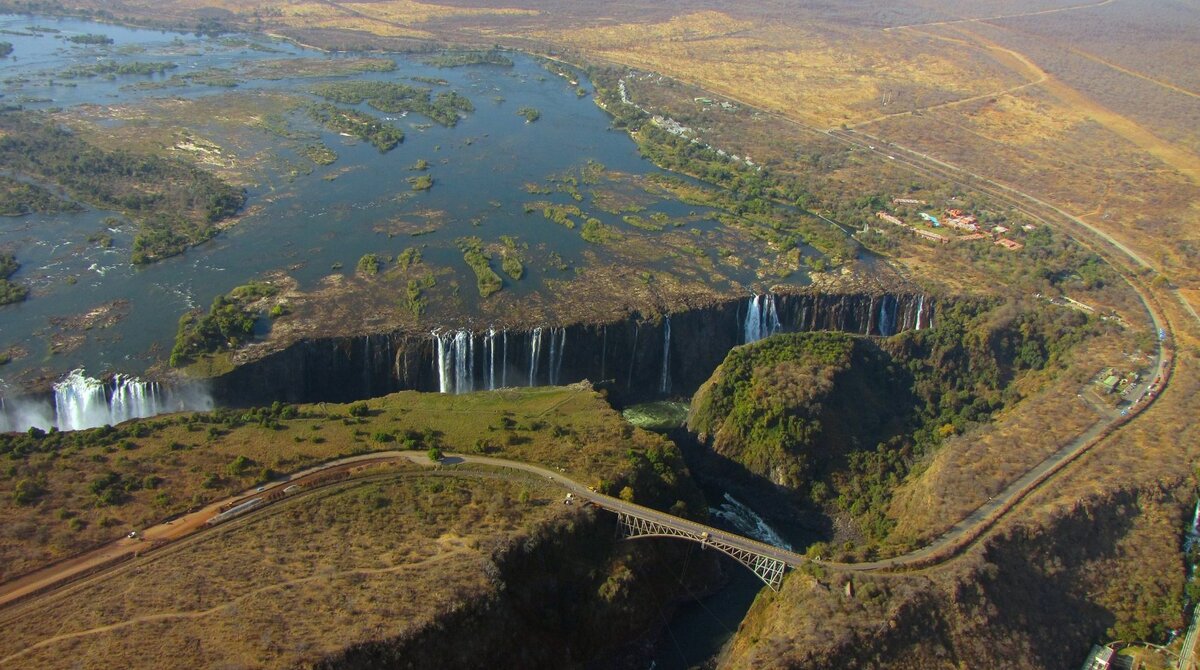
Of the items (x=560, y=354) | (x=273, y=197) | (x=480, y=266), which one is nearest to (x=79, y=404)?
(x=480, y=266)

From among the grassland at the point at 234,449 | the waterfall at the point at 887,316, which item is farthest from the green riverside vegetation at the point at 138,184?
the waterfall at the point at 887,316

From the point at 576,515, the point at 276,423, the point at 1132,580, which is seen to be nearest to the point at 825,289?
the point at 1132,580

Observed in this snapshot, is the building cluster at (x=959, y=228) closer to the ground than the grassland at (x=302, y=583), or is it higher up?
higher up

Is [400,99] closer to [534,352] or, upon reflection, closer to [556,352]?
[534,352]

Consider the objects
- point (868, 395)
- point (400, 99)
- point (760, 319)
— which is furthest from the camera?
point (400, 99)

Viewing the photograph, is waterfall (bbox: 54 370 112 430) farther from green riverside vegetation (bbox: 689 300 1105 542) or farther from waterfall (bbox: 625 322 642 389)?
green riverside vegetation (bbox: 689 300 1105 542)

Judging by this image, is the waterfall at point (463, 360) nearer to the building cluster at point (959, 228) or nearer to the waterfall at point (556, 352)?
the waterfall at point (556, 352)

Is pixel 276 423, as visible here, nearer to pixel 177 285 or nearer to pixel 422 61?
pixel 177 285

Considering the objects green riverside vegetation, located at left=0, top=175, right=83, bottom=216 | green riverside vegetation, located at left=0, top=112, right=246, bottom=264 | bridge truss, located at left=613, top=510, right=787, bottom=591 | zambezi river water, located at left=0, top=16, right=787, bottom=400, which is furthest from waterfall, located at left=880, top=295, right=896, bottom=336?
green riverside vegetation, located at left=0, top=175, right=83, bottom=216
